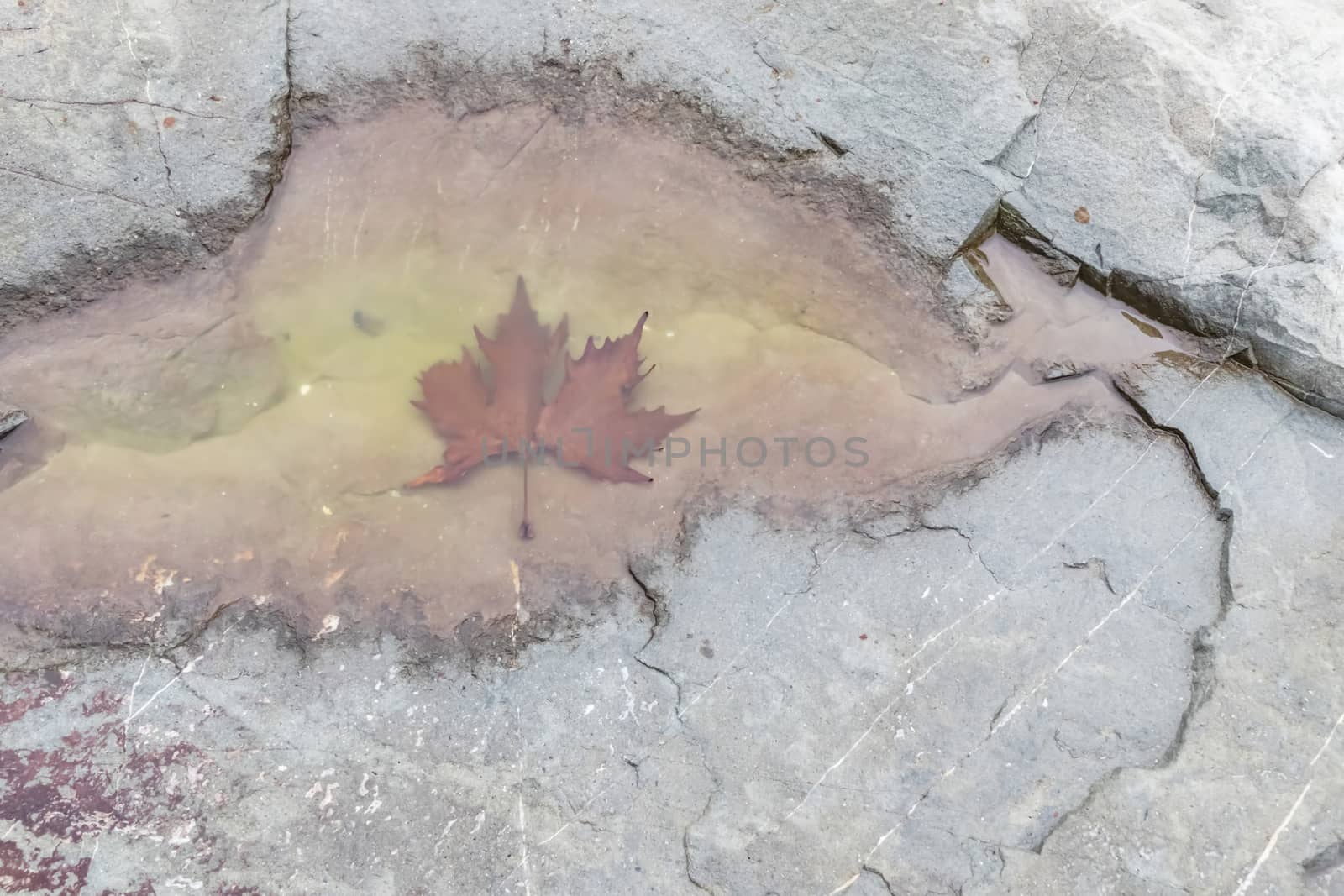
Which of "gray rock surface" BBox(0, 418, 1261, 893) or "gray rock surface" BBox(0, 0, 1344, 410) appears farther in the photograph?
"gray rock surface" BBox(0, 0, 1344, 410)

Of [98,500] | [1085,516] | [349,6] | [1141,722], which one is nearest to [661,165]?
[349,6]

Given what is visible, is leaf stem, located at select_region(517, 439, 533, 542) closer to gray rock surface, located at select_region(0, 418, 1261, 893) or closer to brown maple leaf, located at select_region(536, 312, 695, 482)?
brown maple leaf, located at select_region(536, 312, 695, 482)

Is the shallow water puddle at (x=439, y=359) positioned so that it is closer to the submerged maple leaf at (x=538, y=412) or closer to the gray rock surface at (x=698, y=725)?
the submerged maple leaf at (x=538, y=412)

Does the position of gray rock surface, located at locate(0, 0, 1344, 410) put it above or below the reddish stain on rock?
above

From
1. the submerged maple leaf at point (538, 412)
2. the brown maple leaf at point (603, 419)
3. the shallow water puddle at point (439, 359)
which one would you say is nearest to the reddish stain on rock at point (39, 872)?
the shallow water puddle at point (439, 359)

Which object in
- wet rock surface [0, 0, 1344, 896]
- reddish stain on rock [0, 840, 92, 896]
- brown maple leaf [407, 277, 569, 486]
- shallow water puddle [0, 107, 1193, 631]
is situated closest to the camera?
reddish stain on rock [0, 840, 92, 896]

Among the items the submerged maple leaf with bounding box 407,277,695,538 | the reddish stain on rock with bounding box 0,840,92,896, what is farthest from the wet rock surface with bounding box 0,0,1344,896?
the submerged maple leaf with bounding box 407,277,695,538
